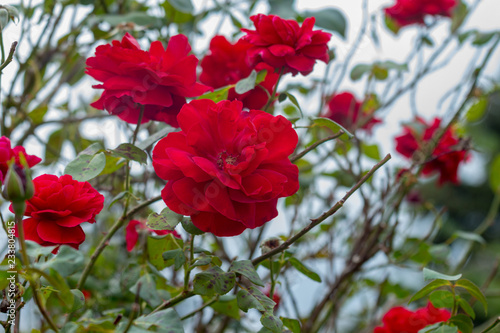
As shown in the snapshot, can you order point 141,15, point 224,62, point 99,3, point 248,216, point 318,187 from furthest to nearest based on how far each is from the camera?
point 318,187, point 99,3, point 141,15, point 224,62, point 248,216

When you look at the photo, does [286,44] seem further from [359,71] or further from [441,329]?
[359,71]

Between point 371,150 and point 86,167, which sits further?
point 371,150

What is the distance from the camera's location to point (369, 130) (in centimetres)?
92

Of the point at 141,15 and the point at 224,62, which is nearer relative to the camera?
the point at 224,62

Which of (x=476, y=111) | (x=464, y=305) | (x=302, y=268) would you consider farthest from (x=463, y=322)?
(x=476, y=111)

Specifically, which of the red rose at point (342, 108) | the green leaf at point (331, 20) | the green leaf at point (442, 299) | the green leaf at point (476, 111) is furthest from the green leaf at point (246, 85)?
the green leaf at point (476, 111)

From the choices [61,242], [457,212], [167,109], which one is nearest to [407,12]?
[167,109]

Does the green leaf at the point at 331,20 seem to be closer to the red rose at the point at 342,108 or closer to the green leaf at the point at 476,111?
the red rose at the point at 342,108

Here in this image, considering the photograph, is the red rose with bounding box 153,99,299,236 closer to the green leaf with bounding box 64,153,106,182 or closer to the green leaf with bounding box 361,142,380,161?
the green leaf with bounding box 64,153,106,182

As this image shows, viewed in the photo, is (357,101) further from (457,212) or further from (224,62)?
(457,212)

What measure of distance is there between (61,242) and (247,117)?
16 cm

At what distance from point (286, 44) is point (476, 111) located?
2.42 feet

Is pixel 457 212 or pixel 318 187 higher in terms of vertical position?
pixel 318 187

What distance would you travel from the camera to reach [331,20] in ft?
2.35
